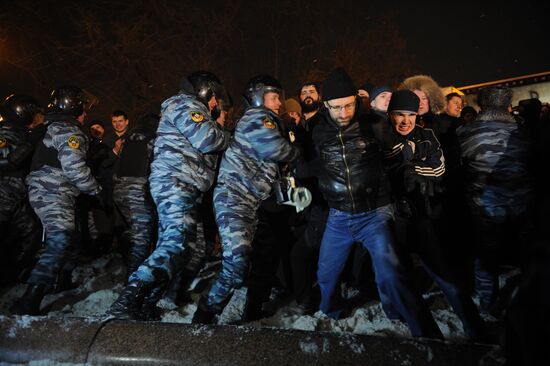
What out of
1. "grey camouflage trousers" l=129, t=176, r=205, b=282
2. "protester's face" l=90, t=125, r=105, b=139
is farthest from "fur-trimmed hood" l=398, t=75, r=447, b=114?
"protester's face" l=90, t=125, r=105, b=139

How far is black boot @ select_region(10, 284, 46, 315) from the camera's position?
3.93 meters

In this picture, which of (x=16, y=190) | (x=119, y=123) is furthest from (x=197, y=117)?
(x=119, y=123)

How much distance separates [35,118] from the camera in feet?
17.6

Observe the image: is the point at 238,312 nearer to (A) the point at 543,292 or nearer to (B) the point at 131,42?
(A) the point at 543,292

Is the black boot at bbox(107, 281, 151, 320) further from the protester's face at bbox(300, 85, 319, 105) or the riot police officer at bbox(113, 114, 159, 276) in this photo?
the protester's face at bbox(300, 85, 319, 105)

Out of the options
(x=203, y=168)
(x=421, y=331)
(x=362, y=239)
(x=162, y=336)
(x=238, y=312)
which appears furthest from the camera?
(x=238, y=312)

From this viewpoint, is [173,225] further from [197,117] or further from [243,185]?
[197,117]

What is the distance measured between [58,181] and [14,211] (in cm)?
115

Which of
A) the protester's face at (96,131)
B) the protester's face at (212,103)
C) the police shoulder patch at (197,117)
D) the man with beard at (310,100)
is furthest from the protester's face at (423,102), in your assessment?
the protester's face at (96,131)

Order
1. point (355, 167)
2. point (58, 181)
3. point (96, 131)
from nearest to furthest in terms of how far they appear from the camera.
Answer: point (355, 167) < point (58, 181) < point (96, 131)

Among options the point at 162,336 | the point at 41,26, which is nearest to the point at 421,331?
the point at 162,336

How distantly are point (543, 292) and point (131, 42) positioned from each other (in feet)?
48.6

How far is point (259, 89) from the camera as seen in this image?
12.9 ft

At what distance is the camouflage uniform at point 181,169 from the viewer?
356 cm
